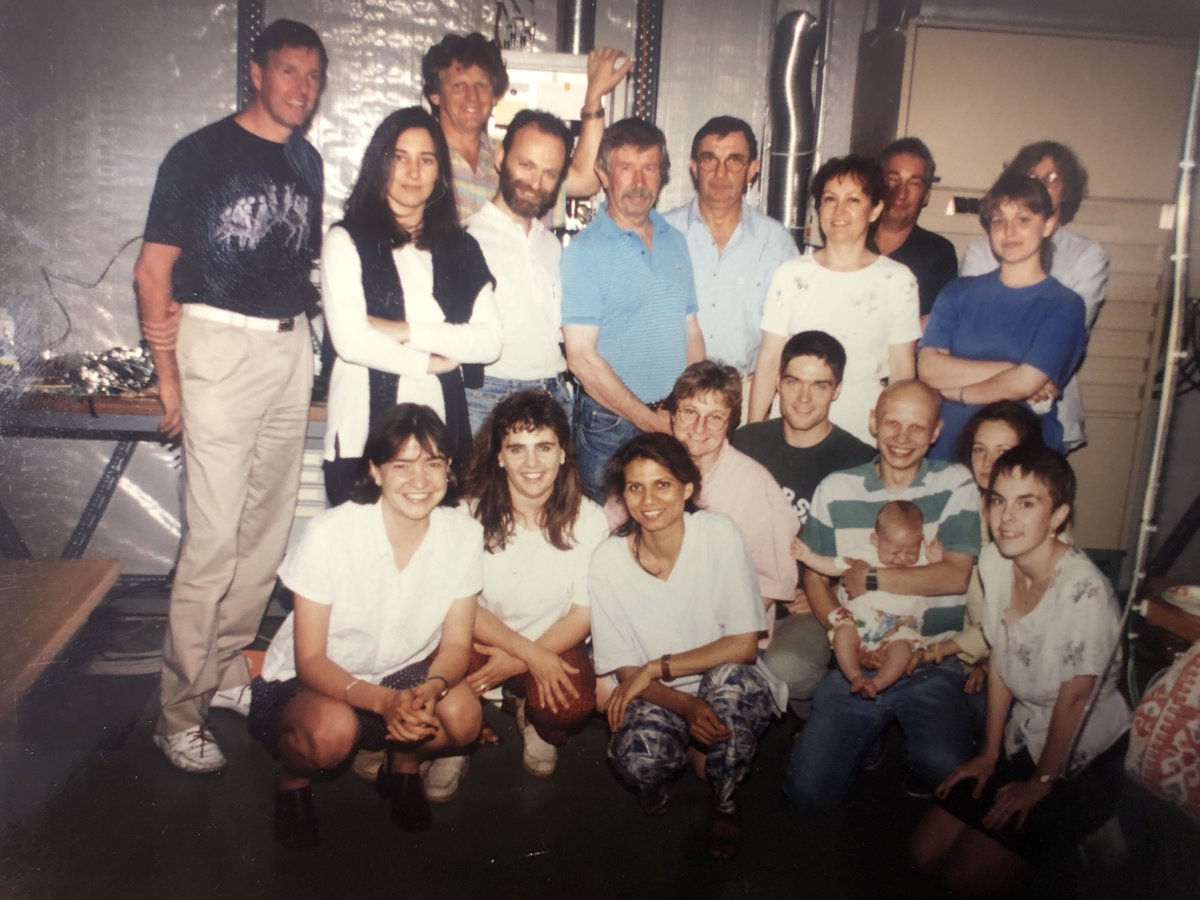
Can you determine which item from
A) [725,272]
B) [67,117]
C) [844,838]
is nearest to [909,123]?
[725,272]

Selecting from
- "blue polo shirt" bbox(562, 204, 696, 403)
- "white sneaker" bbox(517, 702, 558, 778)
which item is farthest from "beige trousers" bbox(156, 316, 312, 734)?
"white sneaker" bbox(517, 702, 558, 778)

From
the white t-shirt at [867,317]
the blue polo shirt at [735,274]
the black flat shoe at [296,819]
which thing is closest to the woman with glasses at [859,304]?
the white t-shirt at [867,317]

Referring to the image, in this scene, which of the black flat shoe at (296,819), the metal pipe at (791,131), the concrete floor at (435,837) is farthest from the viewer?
the metal pipe at (791,131)

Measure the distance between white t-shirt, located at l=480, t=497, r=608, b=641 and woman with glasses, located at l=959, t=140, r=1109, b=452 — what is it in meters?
1.42

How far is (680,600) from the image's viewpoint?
2.39m

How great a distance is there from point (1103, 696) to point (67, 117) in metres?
3.33

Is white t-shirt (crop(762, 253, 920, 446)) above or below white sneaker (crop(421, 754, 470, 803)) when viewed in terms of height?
above

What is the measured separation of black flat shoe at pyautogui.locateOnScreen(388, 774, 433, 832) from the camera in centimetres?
226

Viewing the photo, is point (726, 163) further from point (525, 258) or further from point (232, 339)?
point (232, 339)

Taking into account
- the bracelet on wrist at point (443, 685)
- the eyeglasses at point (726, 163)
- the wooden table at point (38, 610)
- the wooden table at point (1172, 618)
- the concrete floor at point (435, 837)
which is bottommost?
the concrete floor at point (435, 837)

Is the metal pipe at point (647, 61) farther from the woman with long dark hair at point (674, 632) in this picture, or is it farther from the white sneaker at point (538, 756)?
the white sneaker at point (538, 756)

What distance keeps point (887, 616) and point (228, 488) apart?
2.01 meters

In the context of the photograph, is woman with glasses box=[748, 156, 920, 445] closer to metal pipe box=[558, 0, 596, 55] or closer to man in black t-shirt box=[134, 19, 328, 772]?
metal pipe box=[558, 0, 596, 55]

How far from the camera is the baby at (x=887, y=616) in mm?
2396
